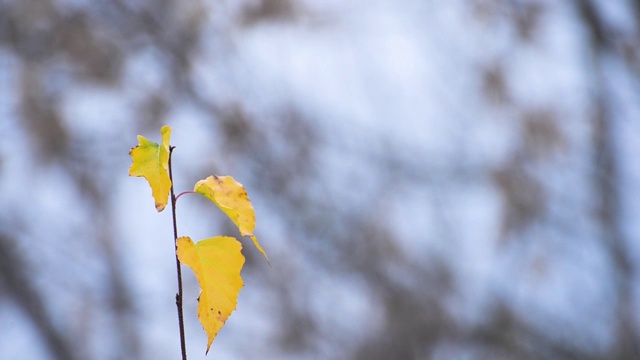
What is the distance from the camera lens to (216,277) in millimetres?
428

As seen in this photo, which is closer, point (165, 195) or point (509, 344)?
point (165, 195)

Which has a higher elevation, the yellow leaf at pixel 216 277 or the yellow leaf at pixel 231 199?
the yellow leaf at pixel 231 199

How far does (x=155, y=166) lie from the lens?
1.42 ft

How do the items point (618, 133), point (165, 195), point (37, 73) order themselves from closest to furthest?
point (165, 195), point (37, 73), point (618, 133)

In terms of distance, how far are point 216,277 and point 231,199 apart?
0.05 meters

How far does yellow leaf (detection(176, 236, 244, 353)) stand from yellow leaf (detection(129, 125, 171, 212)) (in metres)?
0.03

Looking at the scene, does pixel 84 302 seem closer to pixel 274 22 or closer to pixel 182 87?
pixel 182 87

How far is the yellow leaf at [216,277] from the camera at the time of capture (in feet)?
1.37

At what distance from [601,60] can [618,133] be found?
33cm

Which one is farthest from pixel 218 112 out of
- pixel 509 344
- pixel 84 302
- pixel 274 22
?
pixel 509 344

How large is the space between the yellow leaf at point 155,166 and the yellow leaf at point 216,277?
3 centimetres

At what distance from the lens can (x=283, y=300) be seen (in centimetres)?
320

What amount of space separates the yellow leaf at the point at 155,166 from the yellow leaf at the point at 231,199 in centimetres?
2

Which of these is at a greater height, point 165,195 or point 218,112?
point 218,112
